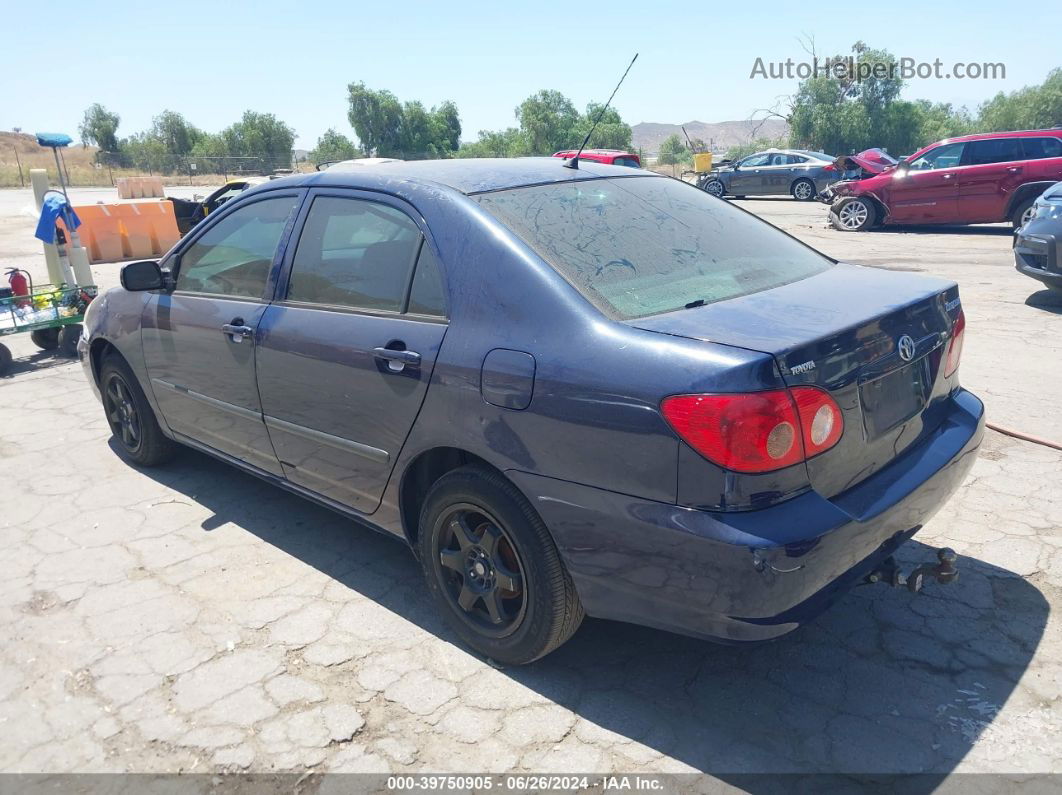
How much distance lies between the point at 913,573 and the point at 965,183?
43.9 feet

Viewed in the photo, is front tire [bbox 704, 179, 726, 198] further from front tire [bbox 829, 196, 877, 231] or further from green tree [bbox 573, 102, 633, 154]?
green tree [bbox 573, 102, 633, 154]

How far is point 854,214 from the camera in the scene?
15594 millimetres

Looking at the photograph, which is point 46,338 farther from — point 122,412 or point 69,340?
point 122,412

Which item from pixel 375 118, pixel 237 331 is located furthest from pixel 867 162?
pixel 375 118

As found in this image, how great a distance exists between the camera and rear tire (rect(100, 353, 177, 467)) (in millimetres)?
4707

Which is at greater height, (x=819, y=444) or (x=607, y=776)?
(x=819, y=444)

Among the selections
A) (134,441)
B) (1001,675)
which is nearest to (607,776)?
(1001,675)

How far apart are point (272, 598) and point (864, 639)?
94.1 inches

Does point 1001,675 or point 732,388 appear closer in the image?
point 732,388

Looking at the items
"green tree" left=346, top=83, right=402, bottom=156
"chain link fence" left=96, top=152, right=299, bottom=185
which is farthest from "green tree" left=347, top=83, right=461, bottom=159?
"chain link fence" left=96, top=152, right=299, bottom=185

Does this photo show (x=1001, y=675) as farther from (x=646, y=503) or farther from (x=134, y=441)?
(x=134, y=441)

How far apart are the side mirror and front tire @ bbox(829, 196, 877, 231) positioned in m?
14.1

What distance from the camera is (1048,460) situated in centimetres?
442

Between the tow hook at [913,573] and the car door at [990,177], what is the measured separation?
13071 millimetres
